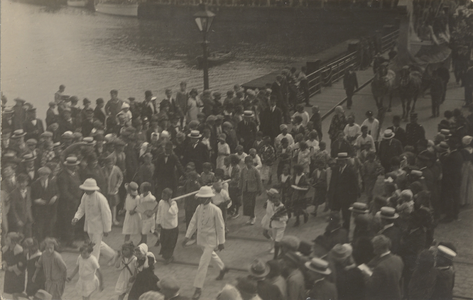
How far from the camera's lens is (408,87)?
13562mm

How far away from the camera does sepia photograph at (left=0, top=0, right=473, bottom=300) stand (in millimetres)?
7879

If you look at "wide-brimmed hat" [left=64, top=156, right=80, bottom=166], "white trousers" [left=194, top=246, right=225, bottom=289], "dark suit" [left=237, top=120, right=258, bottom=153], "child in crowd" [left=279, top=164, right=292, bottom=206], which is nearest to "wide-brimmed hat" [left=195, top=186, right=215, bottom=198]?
"white trousers" [left=194, top=246, right=225, bottom=289]

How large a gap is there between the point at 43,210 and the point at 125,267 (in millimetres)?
2446

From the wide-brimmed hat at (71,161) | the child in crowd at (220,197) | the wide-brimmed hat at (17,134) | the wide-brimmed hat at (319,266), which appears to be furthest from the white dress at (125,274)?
the wide-brimmed hat at (17,134)

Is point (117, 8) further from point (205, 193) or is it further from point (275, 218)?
point (275, 218)

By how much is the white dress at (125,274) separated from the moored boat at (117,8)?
757 centimetres

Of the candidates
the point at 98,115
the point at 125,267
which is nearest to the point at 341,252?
the point at 125,267

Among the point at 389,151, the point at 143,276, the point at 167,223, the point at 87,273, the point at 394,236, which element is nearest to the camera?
the point at 394,236

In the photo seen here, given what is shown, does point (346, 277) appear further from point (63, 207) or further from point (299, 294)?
point (63, 207)

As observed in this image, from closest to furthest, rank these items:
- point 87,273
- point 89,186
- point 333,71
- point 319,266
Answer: point 319,266 < point 87,273 < point 89,186 < point 333,71

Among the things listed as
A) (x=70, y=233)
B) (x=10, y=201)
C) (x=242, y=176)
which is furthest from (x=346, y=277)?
(x=10, y=201)

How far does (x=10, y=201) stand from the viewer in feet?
32.7

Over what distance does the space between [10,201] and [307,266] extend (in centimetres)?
541

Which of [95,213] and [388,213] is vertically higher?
[388,213]
